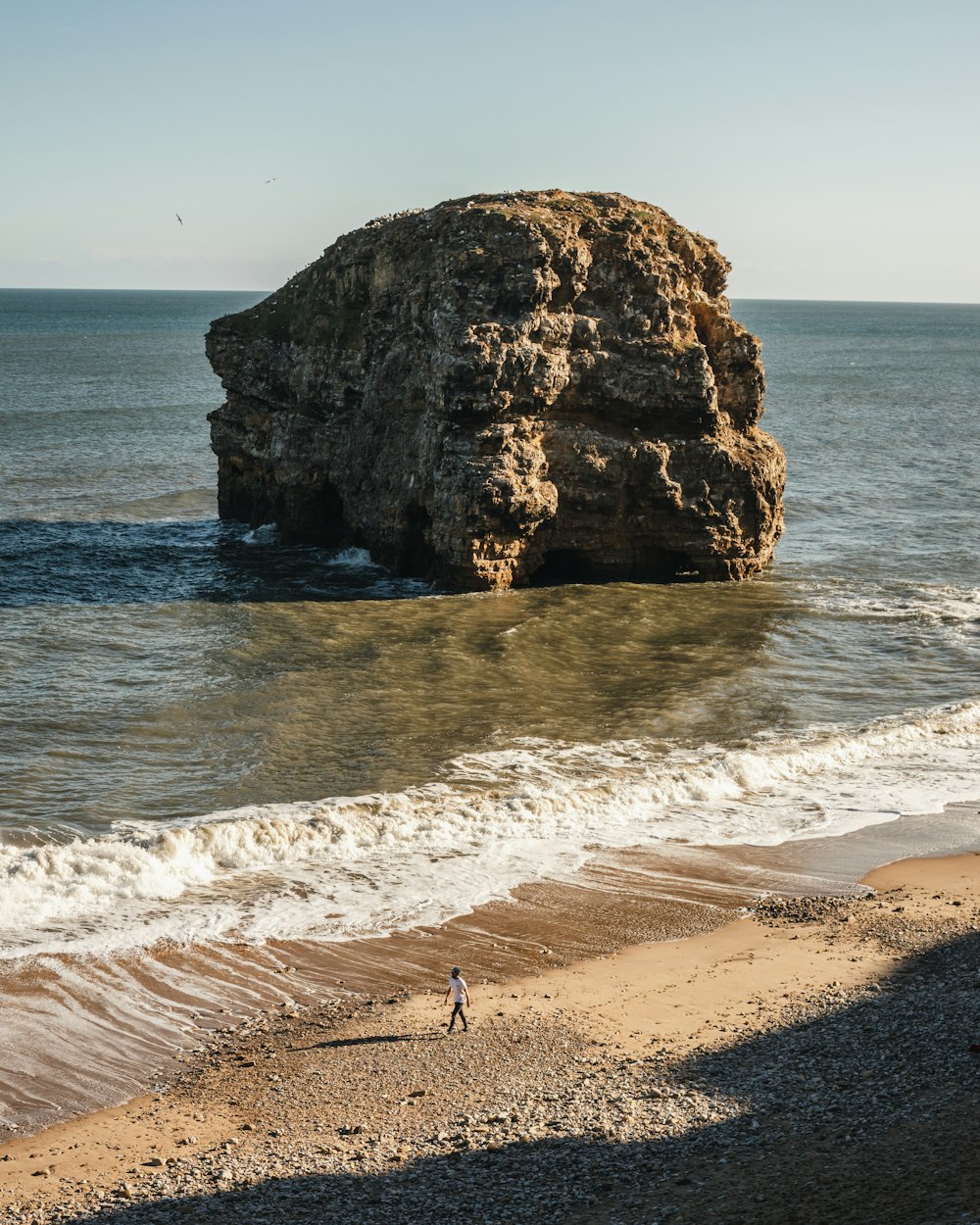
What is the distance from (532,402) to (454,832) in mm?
18335

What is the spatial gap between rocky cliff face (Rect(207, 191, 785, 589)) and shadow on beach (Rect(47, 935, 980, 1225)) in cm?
2367

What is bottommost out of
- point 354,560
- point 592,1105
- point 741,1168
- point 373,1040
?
point 373,1040

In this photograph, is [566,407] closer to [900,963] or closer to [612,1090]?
[900,963]

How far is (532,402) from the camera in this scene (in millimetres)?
38281

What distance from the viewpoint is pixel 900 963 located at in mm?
18641

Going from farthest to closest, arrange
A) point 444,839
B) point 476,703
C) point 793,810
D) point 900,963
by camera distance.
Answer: point 476,703 < point 793,810 < point 444,839 < point 900,963

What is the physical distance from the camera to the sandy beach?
12.9 m

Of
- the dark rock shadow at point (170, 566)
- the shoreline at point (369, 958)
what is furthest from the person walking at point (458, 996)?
the dark rock shadow at point (170, 566)

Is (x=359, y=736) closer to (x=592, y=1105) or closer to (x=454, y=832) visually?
(x=454, y=832)

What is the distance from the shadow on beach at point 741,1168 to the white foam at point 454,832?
6456 millimetres

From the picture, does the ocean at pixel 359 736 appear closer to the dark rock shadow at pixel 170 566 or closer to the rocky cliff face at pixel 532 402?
the dark rock shadow at pixel 170 566

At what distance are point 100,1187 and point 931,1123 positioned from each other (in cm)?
927

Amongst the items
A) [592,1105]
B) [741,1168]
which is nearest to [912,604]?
[592,1105]

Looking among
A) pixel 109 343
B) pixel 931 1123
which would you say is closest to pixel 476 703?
pixel 931 1123
